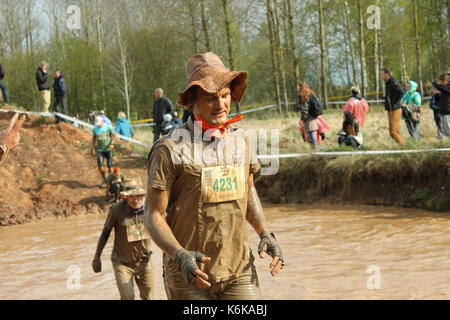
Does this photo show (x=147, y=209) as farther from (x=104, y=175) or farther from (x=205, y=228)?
(x=104, y=175)

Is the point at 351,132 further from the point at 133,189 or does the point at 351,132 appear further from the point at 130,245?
the point at 130,245

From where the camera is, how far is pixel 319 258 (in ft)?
28.0

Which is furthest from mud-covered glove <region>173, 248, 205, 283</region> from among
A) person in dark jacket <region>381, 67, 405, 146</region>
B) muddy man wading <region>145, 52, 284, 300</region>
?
person in dark jacket <region>381, 67, 405, 146</region>

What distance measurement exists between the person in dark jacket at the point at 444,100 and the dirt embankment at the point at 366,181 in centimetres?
127

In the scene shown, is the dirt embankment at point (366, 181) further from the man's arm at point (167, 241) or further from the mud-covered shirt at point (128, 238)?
the man's arm at point (167, 241)

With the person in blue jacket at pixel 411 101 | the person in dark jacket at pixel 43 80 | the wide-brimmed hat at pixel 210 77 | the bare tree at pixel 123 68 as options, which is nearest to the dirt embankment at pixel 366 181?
the person in blue jacket at pixel 411 101

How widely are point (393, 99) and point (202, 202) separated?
9606 mm

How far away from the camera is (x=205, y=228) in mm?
3057

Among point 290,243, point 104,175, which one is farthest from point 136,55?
point 290,243

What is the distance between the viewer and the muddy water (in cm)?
691

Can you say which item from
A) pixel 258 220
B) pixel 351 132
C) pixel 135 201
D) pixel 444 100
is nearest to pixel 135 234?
pixel 135 201

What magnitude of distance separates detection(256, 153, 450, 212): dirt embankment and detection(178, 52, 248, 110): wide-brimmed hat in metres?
8.39

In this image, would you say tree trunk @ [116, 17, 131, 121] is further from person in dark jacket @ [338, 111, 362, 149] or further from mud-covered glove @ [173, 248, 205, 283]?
mud-covered glove @ [173, 248, 205, 283]

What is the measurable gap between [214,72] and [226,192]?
69 cm
